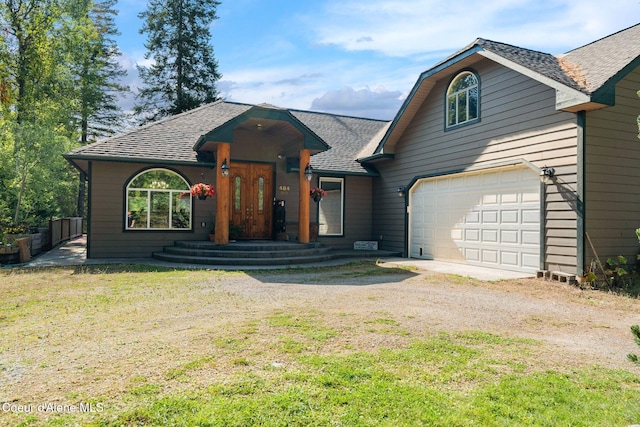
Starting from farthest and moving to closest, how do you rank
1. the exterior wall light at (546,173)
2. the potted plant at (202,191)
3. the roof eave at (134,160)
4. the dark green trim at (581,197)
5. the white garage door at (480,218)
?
the potted plant at (202,191), the roof eave at (134,160), the white garage door at (480,218), the exterior wall light at (546,173), the dark green trim at (581,197)

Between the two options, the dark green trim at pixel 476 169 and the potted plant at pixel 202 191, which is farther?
the potted plant at pixel 202 191

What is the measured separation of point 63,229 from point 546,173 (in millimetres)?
18711

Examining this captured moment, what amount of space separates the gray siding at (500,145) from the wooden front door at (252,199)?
404 cm

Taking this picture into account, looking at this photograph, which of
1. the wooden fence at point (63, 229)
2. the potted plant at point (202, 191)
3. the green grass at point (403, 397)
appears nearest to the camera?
the green grass at point (403, 397)

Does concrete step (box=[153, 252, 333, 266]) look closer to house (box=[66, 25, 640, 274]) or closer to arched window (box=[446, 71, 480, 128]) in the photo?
house (box=[66, 25, 640, 274])

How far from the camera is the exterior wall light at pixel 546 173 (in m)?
8.30

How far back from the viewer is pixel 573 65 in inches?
364

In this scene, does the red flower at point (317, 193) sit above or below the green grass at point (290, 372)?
above

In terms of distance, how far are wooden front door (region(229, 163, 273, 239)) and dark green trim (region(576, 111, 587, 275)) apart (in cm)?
852

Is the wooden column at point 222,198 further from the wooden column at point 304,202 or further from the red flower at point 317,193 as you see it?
the red flower at point 317,193

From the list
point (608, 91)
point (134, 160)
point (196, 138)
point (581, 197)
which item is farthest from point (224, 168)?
point (608, 91)

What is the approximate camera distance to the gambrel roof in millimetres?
7567

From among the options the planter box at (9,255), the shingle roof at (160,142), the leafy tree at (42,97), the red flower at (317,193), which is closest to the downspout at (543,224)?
the red flower at (317,193)

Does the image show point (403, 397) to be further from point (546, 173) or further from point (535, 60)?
point (535, 60)
